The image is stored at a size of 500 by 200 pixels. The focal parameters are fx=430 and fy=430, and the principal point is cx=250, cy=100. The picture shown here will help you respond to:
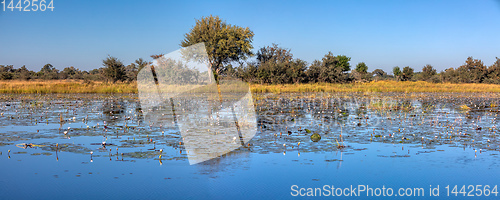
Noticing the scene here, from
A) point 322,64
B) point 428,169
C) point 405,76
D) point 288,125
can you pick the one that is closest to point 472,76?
Result: point 405,76

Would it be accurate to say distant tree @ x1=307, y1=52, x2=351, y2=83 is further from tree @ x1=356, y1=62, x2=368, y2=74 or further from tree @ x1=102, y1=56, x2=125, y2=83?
tree @ x1=356, y1=62, x2=368, y2=74

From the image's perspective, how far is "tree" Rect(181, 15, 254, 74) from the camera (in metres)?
48.0

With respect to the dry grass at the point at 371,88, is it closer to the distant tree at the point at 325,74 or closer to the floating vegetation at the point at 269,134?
the distant tree at the point at 325,74

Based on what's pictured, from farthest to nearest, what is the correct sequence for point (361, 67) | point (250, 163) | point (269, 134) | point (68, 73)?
point (68, 73)
point (361, 67)
point (269, 134)
point (250, 163)

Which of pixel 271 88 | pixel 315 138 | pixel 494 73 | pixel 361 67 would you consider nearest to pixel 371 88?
pixel 271 88

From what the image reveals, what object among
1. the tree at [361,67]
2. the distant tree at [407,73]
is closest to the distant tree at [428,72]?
the distant tree at [407,73]

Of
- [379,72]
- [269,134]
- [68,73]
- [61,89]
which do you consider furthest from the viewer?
[379,72]

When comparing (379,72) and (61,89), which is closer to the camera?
(61,89)

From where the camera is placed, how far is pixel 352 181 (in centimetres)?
668

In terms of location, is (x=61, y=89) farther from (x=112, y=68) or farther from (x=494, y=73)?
(x=494, y=73)

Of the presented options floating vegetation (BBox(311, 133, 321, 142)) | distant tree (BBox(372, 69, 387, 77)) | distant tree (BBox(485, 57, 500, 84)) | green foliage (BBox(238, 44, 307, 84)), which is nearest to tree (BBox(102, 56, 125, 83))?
green foliage (BBox(238, 44, 307, 84))

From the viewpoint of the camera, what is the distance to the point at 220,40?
4759 cm

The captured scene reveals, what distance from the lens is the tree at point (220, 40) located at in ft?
157

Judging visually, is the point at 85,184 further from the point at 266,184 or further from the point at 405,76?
the point at 405,76
